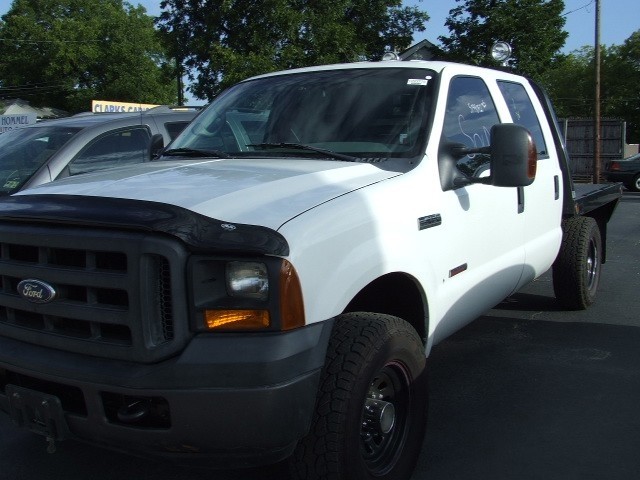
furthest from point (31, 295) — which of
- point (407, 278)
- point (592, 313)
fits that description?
point (592, 313)

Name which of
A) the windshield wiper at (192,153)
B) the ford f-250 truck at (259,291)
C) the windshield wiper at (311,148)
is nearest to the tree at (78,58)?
the windshield wiper at (192,153)

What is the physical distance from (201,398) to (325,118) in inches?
77.9

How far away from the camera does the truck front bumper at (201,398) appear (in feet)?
7.96

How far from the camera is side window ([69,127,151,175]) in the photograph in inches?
242

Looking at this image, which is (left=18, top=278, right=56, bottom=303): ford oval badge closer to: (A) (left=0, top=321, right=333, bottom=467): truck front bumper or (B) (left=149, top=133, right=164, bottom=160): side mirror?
(A) (left=0, top=321, right=333, bottom=467): truck front bumper

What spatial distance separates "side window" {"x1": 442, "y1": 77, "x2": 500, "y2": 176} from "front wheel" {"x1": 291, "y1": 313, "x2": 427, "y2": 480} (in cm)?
125

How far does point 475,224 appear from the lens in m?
3.89

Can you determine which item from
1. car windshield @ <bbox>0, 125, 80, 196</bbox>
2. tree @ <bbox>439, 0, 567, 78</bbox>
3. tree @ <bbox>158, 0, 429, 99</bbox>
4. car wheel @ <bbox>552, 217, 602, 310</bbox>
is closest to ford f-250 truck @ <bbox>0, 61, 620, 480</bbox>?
car wheel @ <bbox>552, 217, 602, 310</bbox>

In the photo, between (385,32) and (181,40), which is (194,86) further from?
(385,32)

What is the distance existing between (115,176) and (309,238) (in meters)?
1.19

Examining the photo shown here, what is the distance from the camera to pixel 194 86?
Answer: 31.7m

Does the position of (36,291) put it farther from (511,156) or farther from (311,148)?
(511,156)

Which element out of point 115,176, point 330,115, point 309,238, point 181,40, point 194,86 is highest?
point 181,40

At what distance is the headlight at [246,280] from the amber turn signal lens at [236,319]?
0.06m
